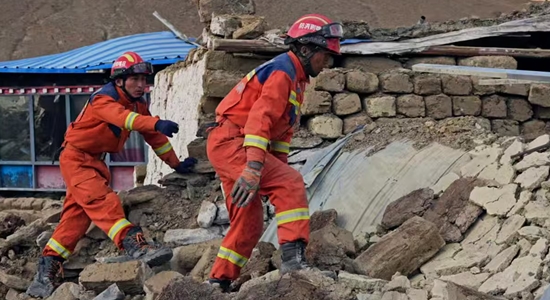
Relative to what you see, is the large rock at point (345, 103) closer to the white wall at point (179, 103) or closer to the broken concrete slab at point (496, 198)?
the white wall at point (179, 103)

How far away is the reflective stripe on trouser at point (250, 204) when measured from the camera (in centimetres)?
504

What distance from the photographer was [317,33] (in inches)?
209

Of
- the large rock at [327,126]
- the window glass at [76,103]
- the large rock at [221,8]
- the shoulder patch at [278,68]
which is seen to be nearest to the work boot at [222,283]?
the shoulder patch at [278,68]

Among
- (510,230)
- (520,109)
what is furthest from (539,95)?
(510,230)

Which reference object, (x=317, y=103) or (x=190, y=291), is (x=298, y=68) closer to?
(x=190, y=291)

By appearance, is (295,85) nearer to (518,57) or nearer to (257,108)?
(257,108)

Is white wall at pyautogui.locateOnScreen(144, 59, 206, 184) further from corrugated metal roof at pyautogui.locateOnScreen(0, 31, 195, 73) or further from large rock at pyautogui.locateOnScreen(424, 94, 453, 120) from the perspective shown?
A: corrugated metal roof at pyautogui.locateOnScreen(0, 31, 195, 73)

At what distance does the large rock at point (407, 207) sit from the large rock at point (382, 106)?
1.41 meters

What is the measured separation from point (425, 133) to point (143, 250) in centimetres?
243

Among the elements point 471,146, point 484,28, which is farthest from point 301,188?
point 484,28

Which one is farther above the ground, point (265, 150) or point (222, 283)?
point (265, 150)

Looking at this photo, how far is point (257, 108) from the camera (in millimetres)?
5094

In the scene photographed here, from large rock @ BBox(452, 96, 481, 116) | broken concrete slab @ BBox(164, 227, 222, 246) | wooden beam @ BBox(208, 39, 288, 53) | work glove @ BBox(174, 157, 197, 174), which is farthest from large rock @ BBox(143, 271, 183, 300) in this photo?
large rock @ BBox(452, 96, 481, 116)

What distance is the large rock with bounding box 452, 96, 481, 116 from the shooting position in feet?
23.9
